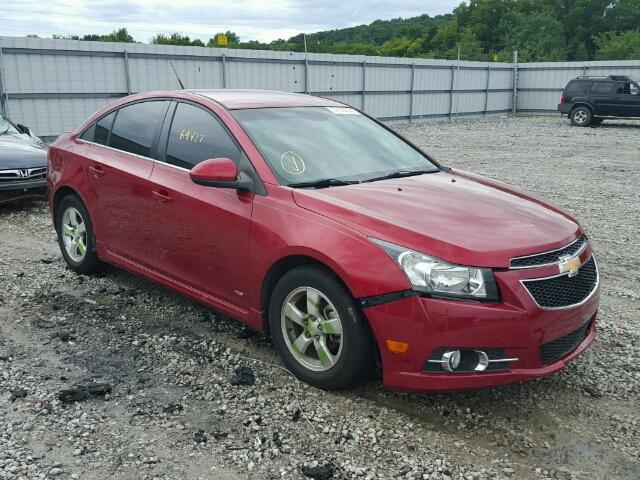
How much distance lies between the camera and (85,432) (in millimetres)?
3275

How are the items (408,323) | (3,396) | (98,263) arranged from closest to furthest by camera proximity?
(408,323), (3,396), (98,263)

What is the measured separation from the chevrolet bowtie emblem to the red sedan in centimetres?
1

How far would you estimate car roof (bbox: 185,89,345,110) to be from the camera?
455 cm

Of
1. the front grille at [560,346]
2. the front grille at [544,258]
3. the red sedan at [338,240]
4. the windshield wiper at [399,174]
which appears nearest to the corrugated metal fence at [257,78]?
the red sedan at [338,240]

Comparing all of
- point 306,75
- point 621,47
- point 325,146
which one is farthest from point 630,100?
point 621,47

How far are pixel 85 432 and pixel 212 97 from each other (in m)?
2.48

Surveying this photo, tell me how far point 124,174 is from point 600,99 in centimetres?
2299

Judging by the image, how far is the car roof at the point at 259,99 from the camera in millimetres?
4547

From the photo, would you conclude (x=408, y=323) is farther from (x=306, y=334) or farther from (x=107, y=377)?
(x=107, y=377)

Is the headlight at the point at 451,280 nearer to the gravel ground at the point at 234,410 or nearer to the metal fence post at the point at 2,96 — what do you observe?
the gravel ground at the point at 234,410

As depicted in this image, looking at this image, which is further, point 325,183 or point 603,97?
point 603,97

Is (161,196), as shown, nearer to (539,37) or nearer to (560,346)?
(560,346)

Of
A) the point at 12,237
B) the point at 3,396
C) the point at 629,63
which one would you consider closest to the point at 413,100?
the point at 629,63

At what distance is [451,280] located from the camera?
10.4 feet
